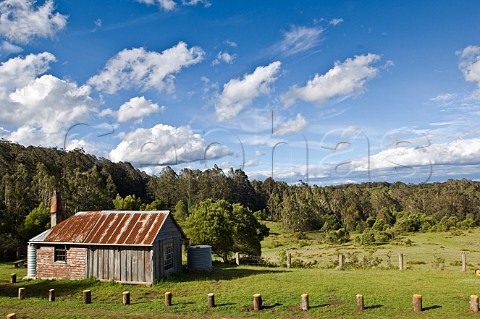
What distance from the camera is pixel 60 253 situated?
85.1ft

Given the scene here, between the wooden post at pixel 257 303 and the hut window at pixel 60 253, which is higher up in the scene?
the hut window at pixel 60 253

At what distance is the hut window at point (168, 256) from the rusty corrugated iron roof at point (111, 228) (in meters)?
1.58

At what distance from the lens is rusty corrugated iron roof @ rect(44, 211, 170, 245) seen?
2455 centimetres

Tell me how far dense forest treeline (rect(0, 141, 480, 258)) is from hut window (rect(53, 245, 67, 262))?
855 inches

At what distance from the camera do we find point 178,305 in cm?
1791

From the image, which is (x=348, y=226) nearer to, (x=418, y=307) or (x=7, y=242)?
(x=7, y=242)

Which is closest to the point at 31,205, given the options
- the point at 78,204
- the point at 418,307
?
the point at 78,204

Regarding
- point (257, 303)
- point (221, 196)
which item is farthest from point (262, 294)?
point (221, 196)

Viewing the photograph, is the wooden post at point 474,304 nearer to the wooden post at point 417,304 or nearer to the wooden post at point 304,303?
the wooden post at point 417,304

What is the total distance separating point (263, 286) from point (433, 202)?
102595mm

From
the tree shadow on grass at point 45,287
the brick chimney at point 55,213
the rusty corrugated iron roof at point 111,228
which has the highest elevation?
the brick chimney at point 55,213

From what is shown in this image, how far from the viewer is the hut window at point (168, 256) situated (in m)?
25.1

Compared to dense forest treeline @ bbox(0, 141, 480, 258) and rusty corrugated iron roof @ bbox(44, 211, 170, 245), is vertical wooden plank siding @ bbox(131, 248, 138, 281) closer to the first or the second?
rusty corrugated iron roof @ bbox(44, 211, 170, 245)

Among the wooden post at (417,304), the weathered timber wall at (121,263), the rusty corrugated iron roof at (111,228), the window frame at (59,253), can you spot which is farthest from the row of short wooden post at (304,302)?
the window frame at (59,253)
